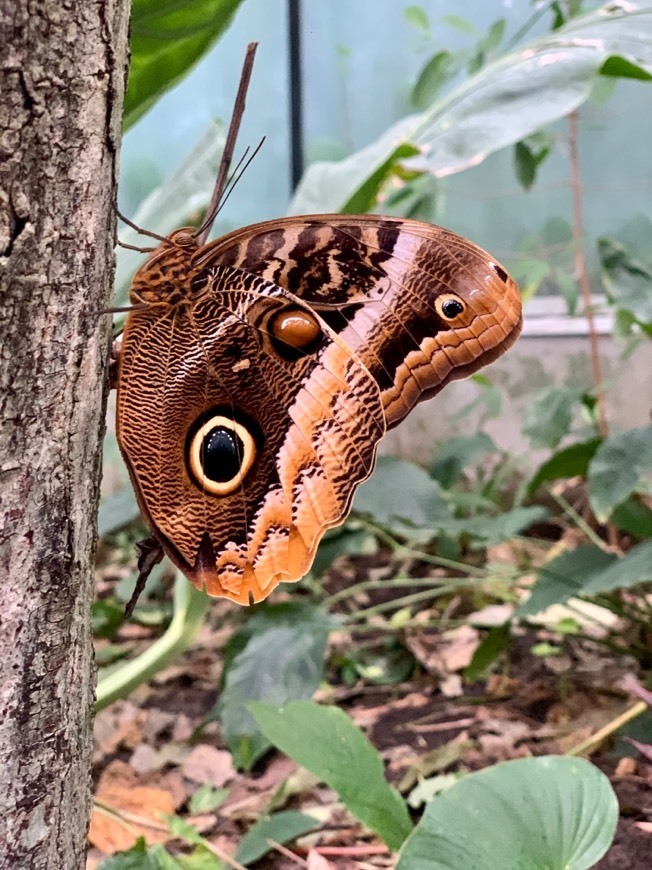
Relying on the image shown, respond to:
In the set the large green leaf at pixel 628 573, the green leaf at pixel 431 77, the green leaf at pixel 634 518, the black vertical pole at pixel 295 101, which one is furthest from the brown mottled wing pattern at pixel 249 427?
the black vertical pole at pixel 295 101

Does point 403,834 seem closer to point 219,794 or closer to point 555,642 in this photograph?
point 219,794

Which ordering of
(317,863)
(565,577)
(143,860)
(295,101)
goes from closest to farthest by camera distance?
(143,860) → (317,863) → (565,577) → (295,101)

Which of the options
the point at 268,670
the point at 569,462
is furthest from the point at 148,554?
the point at 569,462

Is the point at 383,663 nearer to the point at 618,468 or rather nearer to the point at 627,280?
the point at 618,468

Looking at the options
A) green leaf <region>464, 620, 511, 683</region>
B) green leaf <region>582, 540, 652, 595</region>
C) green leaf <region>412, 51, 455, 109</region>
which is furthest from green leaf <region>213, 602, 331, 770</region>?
green leaf <region>412, 51, 455, 109</region>

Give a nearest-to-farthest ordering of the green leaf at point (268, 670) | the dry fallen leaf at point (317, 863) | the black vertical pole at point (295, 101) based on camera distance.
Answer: the dry fallen leaf at point (317, 863)
the green leaf at point (268, 670)
the black vertical pole at point (295, 101)

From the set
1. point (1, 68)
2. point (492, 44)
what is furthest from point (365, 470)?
point (492, 44)

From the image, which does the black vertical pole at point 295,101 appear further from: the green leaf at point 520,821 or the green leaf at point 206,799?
the green leaf at point 520,821
